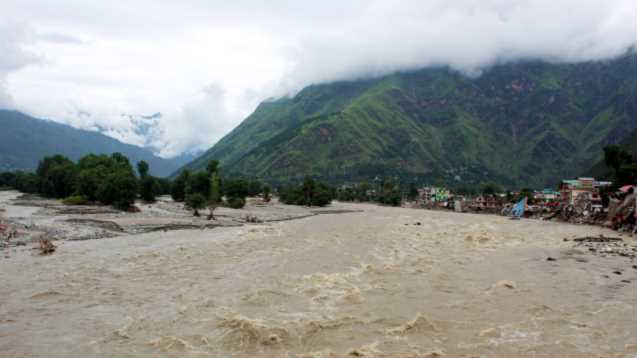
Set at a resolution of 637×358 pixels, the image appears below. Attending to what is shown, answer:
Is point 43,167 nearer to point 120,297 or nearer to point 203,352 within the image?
point 120,297

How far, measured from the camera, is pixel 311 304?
22562 mm

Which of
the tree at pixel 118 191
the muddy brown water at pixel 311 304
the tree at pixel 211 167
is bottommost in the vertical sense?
the muddy brown water at pixel 311 304

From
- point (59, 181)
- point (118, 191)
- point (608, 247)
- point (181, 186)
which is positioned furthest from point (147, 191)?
point (608, 247)

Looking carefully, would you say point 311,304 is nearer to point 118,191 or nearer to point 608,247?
point 608,247

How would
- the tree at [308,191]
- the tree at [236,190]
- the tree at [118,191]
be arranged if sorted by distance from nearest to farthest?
the tree at [118,191]
the tree at [236,190]
the tree at [308,191]

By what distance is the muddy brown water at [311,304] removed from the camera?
1652 centimetres

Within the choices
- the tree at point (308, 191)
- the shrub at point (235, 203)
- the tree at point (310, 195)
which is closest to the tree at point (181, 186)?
the shrub at point (235, 203)

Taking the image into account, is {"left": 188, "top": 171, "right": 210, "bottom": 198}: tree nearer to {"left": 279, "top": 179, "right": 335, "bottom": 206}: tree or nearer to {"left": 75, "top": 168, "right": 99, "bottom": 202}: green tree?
{"left": 75, "top": 168, "right": 99, "bottom": 202}: green tree

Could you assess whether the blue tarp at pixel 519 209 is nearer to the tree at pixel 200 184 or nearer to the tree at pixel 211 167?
the tree at pixel 200 184

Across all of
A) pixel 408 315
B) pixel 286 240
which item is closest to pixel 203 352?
pixel 408 315

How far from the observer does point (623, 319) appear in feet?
66.3

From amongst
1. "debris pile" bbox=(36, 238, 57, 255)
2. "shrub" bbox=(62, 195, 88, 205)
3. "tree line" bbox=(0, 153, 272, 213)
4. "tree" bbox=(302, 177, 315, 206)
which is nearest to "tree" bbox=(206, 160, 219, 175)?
"tree line" bbox=(0, 153, 272, 213)

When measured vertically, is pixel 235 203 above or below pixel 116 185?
below

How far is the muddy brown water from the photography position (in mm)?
16523
